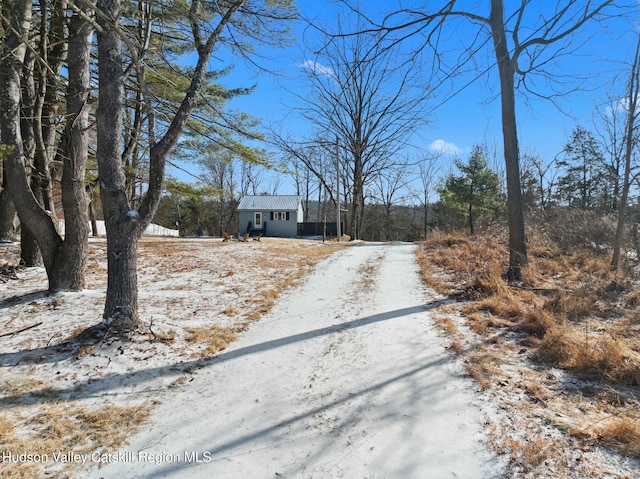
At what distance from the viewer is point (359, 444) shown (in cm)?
210

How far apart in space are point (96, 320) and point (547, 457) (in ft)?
15.5

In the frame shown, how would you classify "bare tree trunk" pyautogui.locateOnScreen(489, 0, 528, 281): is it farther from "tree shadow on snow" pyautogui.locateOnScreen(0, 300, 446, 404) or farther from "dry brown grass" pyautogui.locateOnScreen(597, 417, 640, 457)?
"dry brown grass" pyautogui.locateOnScreen(597, 417, 640, 457)

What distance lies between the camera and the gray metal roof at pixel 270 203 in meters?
29.9

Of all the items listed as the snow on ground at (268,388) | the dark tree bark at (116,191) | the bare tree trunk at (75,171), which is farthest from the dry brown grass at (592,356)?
the bare tree trunk at (75,171)

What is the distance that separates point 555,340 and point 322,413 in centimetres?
259

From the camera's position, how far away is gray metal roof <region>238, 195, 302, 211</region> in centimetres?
2991

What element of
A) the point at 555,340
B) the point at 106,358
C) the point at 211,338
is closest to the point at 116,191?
the point at 106,358

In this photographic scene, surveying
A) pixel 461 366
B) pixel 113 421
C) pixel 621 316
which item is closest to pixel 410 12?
pixel 461 366

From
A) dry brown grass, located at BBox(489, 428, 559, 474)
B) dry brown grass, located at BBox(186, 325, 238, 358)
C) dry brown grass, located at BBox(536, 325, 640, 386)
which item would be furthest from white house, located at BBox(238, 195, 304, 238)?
dry brown grass, located at BBox(489, 428, 559, 474)

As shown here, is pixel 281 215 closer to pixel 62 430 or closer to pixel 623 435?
pixel 62 430

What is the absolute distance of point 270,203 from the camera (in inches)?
1204

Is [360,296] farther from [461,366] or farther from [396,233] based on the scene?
[396,233]

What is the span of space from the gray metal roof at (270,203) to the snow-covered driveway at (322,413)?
85.3 feet

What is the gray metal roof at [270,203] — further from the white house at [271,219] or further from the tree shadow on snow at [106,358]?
the tree shadow on snow at [106,358]
